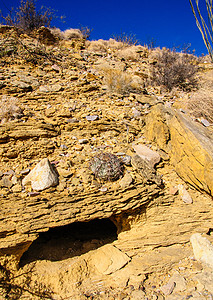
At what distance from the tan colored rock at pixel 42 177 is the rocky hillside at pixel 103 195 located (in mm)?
18

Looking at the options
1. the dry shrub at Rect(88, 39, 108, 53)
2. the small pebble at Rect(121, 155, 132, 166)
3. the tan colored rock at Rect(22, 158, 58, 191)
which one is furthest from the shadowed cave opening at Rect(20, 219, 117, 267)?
the dry shrub at Rect(88, 39, 108, 53)

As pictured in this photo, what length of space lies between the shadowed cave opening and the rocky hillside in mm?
24

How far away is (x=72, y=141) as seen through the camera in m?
4.10

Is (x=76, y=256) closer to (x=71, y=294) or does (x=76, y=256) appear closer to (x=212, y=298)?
(x=71, y=294)

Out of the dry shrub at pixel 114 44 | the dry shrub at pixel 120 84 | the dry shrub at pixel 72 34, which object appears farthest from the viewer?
the dry shrub at pixel 114 44

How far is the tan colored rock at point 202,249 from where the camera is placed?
3.14 metres

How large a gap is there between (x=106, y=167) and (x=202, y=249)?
7.51ft

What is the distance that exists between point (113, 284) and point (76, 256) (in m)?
0.88

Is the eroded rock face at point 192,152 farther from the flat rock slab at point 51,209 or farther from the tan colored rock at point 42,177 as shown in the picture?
the tan colored rock at point 42,177

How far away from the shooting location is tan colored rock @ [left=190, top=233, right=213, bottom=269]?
3145 mm

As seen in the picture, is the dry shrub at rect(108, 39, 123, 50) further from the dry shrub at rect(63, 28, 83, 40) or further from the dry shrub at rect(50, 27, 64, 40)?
the dry shrub at rect(50, 27, 64, 40)

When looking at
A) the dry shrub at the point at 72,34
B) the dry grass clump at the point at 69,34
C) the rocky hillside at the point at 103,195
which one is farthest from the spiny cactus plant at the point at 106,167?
the dry shrub at the point at 72,34

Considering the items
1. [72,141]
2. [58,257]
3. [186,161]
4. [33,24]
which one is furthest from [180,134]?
[33,24]

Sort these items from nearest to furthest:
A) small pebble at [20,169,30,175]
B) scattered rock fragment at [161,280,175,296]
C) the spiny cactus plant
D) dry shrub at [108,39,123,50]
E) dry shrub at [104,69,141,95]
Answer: scattered rock fragment at [161,280,175,296] < small pebble at [20,169,30,175] < the spiny cactus plant < dry shrub at [104,69,141,95] < dry shrub at [108,39,123,50]
